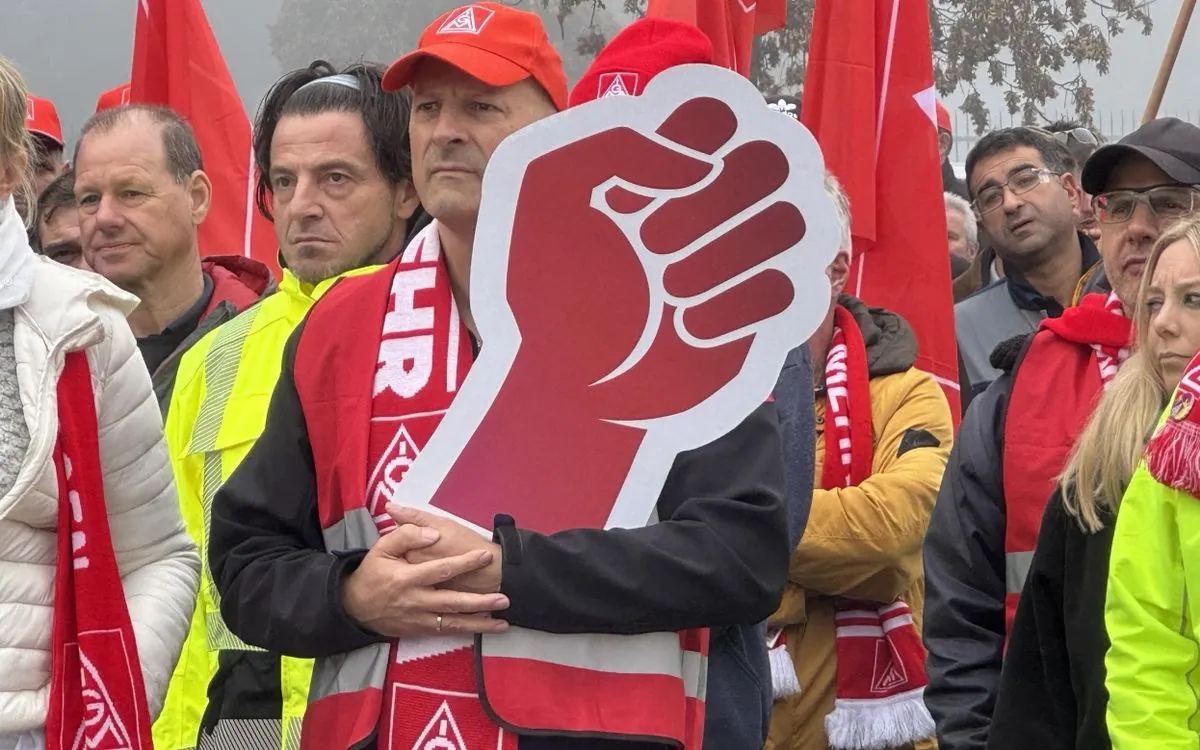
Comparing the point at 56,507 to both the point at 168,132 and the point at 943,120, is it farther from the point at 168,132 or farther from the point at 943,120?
the point at 943,120

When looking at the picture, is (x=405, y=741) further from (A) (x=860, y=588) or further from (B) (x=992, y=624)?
(A) (x=860, y=588)

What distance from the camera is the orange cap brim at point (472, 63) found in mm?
2949

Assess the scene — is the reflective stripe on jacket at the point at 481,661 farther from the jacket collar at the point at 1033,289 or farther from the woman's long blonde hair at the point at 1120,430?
the jacket collar at the point at 1033,289

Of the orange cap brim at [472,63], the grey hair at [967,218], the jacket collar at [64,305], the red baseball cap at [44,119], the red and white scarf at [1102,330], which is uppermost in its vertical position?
the red baseball cap at [44,119]

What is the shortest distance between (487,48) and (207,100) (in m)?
4.19

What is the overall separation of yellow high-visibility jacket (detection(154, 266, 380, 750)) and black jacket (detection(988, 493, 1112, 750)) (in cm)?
135

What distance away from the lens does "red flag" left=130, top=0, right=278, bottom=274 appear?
6906 millimetres

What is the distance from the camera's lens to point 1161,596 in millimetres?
2844

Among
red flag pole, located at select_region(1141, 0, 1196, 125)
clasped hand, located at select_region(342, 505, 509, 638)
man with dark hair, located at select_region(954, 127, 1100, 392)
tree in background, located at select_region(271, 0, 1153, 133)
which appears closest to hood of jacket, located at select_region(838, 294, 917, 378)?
man with dark hair, located at select_region(954, 127, 1100, 392)

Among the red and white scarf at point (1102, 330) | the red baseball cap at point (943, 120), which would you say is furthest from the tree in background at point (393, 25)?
the red and white scarf at point (1102, 330)

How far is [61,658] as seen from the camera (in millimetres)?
2750

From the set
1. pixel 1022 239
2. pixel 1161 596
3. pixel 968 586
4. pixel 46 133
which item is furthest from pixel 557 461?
pixel 46 133

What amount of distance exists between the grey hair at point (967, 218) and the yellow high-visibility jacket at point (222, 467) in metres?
4.34

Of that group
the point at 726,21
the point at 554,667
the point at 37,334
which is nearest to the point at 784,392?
the point at 554,667
